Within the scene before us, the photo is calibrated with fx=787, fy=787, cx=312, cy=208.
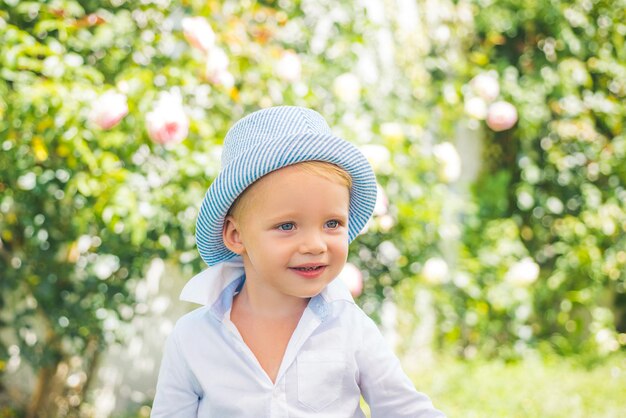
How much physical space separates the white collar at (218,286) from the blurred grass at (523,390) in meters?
2.03

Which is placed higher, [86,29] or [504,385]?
[86,29]

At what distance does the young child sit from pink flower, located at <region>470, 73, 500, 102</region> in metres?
2.79

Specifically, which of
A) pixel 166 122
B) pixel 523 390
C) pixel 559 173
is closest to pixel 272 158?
pixel 166 122

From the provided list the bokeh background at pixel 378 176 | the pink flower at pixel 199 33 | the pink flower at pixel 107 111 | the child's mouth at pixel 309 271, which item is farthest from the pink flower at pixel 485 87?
the child's mouth at pixel 309 271

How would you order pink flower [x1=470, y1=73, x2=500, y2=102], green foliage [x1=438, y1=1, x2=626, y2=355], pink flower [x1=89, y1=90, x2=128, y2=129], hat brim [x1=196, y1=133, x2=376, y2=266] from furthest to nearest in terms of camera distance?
green foliage [x1=438, y1=1, x2=626, y2=355]
pink flower [x1=470, y1=73, x2=500, y2=102]
pink flower [x1=89, y1=90, x2=128, y2=129]
hat brim [x1=196, y1=133, x2=376, y2=266]

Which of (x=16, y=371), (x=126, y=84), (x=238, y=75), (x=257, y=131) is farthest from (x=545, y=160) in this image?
(x=257, y=131)

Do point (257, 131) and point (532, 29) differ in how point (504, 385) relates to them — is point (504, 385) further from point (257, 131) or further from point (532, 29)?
point (257, 131)

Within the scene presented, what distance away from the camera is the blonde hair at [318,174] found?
1373mm

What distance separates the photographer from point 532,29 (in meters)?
4.75

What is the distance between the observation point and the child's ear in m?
1.49

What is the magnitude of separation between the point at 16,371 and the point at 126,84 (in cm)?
166

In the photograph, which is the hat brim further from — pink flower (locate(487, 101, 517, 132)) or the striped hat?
pink flower (locate(487, 101, 517, 132))

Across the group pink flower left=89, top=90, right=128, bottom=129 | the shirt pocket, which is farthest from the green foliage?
the shirt pocket

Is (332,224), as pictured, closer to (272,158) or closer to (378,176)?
(272,158)
